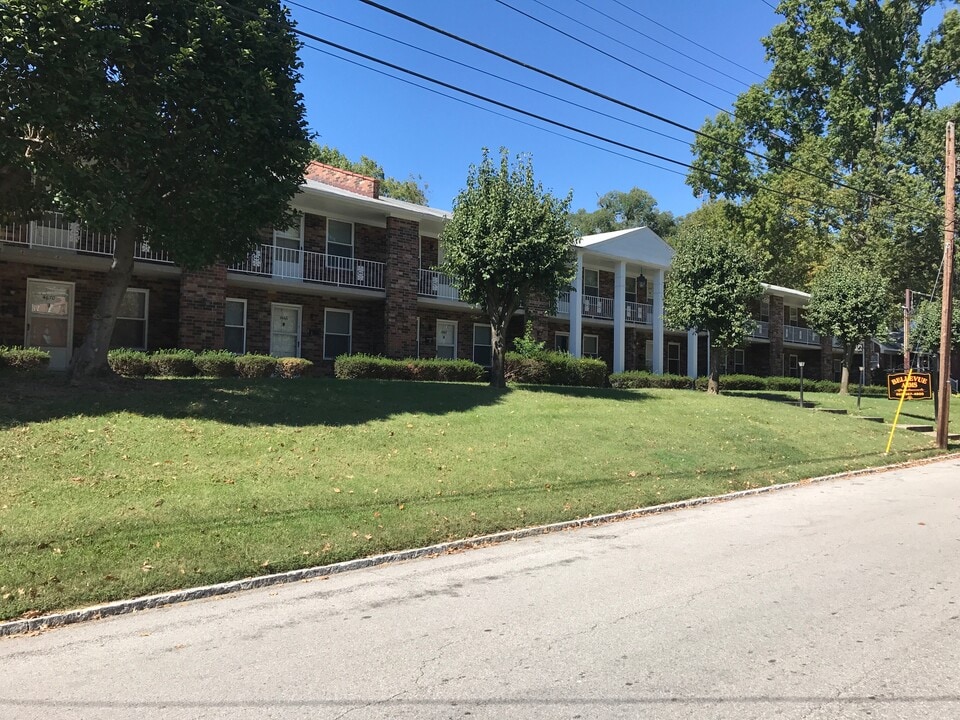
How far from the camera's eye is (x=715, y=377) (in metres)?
24.1

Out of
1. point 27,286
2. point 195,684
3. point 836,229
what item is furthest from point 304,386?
point 836,229

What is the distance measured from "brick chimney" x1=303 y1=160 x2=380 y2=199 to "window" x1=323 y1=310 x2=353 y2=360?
431 cm

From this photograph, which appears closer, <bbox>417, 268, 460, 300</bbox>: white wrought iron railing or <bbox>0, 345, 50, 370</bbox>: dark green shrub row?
<bbox>0, 345, 50, 370</bbox>: dark green shrub row

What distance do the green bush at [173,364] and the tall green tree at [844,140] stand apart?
2830cm

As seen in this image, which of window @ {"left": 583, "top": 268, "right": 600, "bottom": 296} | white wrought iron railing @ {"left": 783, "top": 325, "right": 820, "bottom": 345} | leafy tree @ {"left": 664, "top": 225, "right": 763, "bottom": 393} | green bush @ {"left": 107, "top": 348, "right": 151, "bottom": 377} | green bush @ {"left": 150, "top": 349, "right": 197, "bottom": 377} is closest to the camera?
green bush @ {"left": 107, "top": 348, "right": 151, "bottom": 377}

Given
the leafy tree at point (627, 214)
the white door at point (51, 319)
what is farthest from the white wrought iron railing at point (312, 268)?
the leafy tree at point (627, 214)

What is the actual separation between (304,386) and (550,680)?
11840 mm

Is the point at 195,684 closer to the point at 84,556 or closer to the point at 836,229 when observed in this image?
the point at 84,556

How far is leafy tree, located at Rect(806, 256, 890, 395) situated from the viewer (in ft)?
96.4

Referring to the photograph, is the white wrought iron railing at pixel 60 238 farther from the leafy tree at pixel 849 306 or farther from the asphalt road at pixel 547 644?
the leafy tree at pixel 849 306

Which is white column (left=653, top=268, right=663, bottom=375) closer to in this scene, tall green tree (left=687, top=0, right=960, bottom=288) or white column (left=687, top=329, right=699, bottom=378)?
white column (left=687, top=329, right=699, bottom=378)

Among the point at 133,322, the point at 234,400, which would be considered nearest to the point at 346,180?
the point at 133,322

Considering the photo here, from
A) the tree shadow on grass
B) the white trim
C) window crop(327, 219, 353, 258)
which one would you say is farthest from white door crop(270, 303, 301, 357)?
the tree shadow on grass

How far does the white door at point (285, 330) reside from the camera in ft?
70.3
